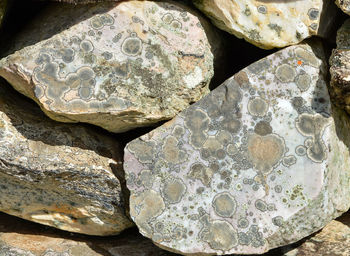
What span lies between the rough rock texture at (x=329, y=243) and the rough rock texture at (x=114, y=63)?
1145 millimetres

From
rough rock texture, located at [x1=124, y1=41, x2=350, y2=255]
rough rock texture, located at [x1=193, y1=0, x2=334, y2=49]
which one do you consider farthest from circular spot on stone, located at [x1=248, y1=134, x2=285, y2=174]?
rough rock texture, located at [x1=193, y1=0, x2=334, y2=49]

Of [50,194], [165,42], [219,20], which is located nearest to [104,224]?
[50,194]

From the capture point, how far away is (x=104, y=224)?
10.5 feet

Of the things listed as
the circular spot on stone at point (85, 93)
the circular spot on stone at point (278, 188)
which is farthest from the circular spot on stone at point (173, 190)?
the circular spot on stone at point (85, 93)

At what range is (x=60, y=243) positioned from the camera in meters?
3.27

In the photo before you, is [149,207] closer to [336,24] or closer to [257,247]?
[257,247]

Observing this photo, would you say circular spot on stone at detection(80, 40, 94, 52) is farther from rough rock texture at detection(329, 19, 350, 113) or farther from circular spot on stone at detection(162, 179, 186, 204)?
rough rock texture at detection(329, 19, 350, 113)

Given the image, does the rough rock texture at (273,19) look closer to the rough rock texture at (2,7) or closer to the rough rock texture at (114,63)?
the rough rock texture at (114,63)

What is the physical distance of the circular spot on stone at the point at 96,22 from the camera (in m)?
2.84

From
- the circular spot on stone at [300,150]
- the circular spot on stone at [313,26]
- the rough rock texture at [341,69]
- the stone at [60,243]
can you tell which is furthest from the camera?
the stone at [60,243]

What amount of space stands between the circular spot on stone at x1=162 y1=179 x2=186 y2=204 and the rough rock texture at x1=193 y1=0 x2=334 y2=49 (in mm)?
969

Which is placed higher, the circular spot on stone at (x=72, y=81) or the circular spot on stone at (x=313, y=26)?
the circular spot on stone at (x=313, y=26)

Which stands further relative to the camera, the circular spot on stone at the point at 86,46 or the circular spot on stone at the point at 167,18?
the circular spot on stone at the point at 167,18

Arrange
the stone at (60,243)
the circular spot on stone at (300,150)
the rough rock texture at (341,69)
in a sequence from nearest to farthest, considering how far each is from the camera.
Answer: the rough rock texture at (341,69), the circular spot on stone at (300,150), the stone at (60,243)
